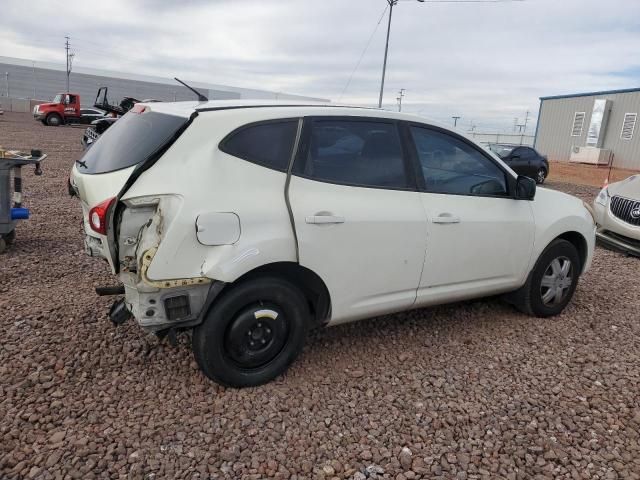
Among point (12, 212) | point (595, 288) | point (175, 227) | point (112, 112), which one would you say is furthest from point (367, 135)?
point (112, 112)

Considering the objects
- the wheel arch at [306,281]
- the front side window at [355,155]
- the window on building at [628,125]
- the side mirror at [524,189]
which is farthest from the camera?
the window on building at [628,125]

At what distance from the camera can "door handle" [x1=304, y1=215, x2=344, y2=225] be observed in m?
2.91

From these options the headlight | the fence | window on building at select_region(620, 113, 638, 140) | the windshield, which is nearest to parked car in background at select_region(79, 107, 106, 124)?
the windshield

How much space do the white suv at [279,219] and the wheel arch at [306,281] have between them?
0.04ft

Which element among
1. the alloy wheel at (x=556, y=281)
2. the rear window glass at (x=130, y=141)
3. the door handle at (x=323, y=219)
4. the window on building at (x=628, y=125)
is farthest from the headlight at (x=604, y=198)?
the window on building at (x=628, y=125)

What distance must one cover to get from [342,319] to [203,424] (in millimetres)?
1074

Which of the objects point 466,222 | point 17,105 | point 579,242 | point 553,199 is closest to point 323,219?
point 466,222

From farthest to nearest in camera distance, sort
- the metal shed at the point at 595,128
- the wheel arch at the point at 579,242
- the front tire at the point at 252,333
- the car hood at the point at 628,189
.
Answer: the metal shed at the point at 595,128 < the car hood at the point at 628,189 < the wheel arch at the point at 579,242 < the front tire at the point at 252,333

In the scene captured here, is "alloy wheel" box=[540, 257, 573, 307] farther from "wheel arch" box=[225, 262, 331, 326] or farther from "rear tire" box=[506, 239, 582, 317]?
"wheel arch" box=[225, 262, 331, 326]

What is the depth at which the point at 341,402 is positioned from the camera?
2.96 m

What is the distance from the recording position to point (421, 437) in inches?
105

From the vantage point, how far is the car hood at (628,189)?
272 inches

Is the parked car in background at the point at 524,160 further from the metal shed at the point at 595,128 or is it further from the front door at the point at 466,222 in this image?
the front door at the point at 466,222

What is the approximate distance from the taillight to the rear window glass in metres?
0.26
